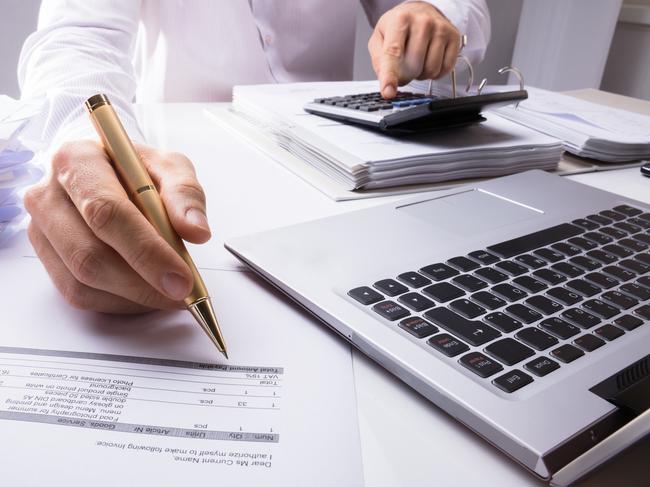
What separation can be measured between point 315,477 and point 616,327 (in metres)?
0.18

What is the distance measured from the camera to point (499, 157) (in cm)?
58

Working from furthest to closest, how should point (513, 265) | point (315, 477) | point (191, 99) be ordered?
point (191, 99) → point (513, 265) → point (315, 477)

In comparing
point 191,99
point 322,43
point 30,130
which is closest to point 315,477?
point 30,130

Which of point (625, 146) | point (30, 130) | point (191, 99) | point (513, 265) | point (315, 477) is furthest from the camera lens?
point (191, 99)

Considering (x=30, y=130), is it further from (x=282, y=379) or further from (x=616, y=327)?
(x=616, y=327)

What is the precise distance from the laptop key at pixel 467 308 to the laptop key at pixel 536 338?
24mm

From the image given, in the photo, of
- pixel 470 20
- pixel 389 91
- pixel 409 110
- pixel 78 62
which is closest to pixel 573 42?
pixel 470 20

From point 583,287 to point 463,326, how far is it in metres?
0.10

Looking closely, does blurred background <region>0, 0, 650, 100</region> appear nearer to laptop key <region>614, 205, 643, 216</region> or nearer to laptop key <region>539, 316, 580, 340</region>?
laptop key <region>614, 205, 643, 216</region>

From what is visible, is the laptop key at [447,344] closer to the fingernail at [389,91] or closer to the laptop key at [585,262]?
the laptop key at [585,262]

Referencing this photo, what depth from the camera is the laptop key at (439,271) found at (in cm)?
33

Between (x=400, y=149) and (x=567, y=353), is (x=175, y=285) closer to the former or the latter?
(x=567, y=353)

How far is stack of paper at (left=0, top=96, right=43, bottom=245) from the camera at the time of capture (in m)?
0.40

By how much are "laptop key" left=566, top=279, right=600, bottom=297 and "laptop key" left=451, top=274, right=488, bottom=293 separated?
2.1 inches
